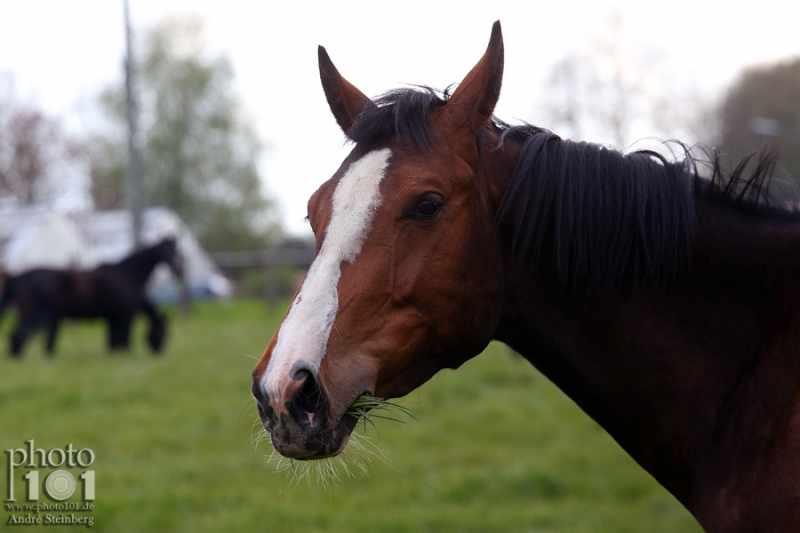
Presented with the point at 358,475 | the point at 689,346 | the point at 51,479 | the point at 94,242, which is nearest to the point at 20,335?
the point at 51,479

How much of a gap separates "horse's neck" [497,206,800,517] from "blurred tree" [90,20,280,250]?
36.7 m

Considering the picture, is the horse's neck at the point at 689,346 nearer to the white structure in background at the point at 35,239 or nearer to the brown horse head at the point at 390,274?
the brown horse head at the point at 390,274

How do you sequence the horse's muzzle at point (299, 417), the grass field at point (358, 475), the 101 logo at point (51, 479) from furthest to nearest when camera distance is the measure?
the 101 logo at point (51, 479), the grass field at point (358, 475), the horse's muzzle at point (299, 417)

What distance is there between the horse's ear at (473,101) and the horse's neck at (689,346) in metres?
0.48

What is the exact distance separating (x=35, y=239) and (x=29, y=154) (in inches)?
228

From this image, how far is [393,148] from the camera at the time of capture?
2.29 metres

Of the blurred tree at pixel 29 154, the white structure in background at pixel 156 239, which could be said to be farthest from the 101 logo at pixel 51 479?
the blurred tree at pixel 29 154

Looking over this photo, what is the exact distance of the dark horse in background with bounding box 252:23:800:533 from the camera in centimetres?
212

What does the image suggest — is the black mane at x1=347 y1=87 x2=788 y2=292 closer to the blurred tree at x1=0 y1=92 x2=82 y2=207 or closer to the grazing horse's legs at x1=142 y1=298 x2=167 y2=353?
the grazing horse's legs at x1=142 y1=298 x2=167 y2=353

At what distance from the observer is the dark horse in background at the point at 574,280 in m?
2.12

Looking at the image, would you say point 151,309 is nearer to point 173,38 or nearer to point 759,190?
point 759,190

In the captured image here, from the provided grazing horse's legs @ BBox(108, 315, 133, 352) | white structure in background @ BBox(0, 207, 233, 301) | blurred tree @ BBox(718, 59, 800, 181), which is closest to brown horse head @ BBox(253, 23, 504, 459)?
grazing horse's legs @ BBox(108, 315, 133, 352)

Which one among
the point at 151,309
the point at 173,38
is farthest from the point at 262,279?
the point at 173,38

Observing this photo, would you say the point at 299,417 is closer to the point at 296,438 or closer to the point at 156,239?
the point at 296,438
